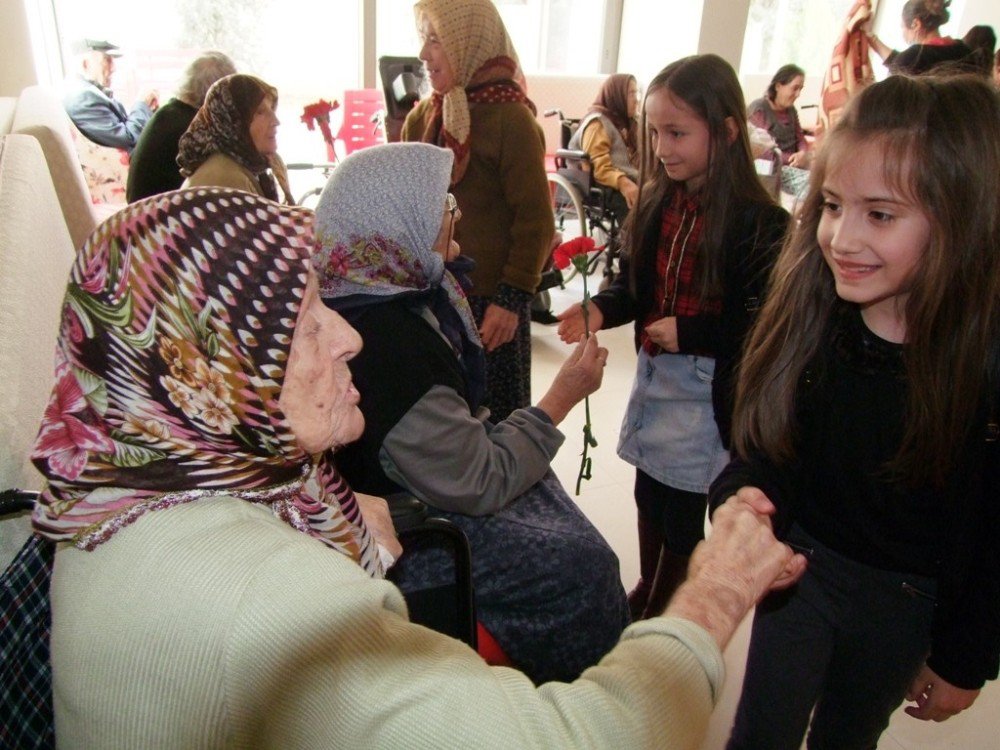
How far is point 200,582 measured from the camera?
61cm

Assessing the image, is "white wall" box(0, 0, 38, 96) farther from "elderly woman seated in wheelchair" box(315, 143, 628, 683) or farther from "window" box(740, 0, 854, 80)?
"window" box(740, 0, 854, 80)

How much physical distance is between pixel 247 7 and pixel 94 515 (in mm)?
6147

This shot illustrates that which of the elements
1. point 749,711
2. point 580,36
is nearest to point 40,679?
point 749,711

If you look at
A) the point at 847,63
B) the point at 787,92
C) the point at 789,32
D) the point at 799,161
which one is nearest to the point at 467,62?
the point at 847,63

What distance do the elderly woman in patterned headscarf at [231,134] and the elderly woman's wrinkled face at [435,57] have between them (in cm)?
84

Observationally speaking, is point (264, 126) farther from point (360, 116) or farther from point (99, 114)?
point (360, 116)

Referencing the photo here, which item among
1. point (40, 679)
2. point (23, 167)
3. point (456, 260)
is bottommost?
point (40, 679)

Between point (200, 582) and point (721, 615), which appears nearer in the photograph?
point (200, 582)

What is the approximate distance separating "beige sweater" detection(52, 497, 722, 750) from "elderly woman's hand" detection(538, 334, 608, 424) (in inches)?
33.5

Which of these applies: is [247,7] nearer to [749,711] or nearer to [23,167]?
[23,167]

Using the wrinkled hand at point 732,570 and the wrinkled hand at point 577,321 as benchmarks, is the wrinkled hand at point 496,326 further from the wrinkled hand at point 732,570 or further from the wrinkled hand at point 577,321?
the wrinkled hand at point 732,570

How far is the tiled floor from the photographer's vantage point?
163 centimetres

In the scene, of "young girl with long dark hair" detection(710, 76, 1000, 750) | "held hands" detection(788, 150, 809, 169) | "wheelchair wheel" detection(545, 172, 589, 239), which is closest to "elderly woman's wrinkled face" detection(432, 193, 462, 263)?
"young girl with long dark hair" detection(710, 76, 1000, 750)

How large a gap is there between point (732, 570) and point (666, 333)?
0.76 meters
